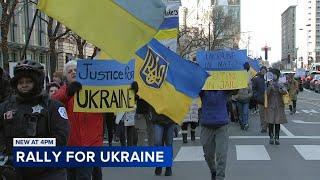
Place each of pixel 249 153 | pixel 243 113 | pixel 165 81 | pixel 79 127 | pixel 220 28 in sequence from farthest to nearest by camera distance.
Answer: pixel 220 28 < pixel 243 113 < pixel 249 153 < pixel 165 81 < pixel 79 127

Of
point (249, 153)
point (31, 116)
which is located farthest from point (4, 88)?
point (249, 153)

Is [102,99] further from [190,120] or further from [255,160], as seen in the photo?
[190,120]

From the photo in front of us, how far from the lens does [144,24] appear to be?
4133 mm

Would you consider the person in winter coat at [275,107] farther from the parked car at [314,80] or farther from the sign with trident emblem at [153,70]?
the parked car at [314,80]

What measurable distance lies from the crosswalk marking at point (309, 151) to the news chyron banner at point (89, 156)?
764 centimetres

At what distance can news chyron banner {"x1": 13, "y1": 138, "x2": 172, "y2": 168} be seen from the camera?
3727 mm

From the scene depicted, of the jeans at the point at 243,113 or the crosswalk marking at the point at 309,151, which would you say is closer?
the crosswalk marking at the point at 309,151

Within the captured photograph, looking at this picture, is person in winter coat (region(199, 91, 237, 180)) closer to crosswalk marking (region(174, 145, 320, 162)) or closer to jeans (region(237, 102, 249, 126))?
crosswalk marking (region(174, 145, 320, 162))

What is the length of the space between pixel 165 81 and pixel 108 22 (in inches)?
98.6

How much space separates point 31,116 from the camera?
161 inches

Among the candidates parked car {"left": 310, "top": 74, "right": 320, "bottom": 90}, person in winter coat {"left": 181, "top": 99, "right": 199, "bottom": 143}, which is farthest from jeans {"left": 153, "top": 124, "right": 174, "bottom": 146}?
parked car {"left": 310, "top": 74, "right": 320, "bottom": 90}

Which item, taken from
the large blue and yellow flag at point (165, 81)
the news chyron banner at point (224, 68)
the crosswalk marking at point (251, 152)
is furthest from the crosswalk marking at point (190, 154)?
the large blue and yellow flag at point (165, 81)

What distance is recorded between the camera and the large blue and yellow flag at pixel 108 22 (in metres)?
4.00

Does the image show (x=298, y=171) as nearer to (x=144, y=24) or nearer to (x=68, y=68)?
(x=68, y=68)
